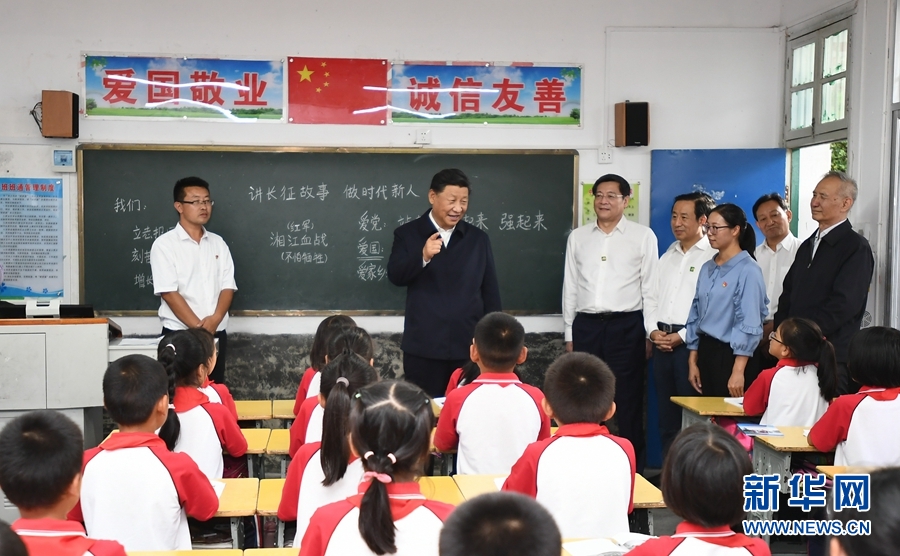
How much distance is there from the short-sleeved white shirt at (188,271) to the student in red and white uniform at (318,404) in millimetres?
1585

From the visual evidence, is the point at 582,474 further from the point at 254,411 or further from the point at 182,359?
the point at 254,411

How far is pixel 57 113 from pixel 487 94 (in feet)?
8.59

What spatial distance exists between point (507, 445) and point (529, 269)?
8.75 feet

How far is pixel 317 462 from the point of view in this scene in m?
2.30

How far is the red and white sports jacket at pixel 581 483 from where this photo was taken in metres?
2.27

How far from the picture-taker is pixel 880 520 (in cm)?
100

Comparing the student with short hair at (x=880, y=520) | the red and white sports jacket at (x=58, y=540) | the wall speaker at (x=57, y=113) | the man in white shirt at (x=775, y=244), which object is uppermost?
the wall speaker at (x=57, y=113)

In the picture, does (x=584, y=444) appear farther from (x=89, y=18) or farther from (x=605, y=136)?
(x=89, y=18)

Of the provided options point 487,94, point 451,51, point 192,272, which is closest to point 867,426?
point 487,94

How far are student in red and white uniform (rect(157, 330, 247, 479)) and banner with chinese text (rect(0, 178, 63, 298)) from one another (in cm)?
243

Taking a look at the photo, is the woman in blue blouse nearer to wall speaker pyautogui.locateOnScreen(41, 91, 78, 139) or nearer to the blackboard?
the blackboard

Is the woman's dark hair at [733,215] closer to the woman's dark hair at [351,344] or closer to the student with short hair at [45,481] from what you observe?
the woman's dark hair at [351,344]

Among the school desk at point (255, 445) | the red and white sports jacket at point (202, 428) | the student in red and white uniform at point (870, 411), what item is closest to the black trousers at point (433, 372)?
the school desk at point (255, 445)

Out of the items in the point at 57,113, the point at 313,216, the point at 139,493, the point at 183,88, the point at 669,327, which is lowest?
the point at 139,493
